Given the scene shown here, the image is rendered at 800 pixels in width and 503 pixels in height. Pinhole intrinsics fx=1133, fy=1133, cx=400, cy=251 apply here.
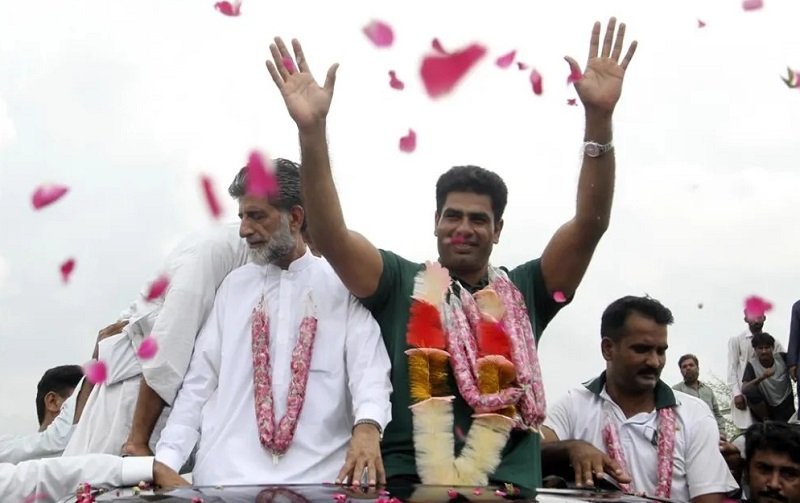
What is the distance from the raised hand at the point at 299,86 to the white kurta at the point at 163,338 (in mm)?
837

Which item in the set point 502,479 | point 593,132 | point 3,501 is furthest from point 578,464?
point 3,501

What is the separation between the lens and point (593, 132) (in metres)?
4.17

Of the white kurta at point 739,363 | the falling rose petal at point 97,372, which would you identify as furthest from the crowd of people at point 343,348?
the white kurta at point 739,363

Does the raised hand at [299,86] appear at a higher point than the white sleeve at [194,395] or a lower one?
higher

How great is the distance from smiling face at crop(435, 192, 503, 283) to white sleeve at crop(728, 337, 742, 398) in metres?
6.31

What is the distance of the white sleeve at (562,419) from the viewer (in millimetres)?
5008

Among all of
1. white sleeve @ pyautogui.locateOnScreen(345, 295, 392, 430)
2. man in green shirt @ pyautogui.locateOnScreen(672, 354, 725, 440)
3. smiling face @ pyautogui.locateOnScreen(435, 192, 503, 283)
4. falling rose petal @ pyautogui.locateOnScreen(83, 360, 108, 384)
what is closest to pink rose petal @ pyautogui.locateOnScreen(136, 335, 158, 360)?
falling rose petal @ pyautogui.locateOnScreen(83, 360, 108, 384)

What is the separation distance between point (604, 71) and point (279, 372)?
5.36ft

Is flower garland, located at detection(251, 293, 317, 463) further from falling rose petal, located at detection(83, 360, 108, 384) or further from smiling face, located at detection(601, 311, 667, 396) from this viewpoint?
smiling face, located at detection(601, 311, 667, 396)

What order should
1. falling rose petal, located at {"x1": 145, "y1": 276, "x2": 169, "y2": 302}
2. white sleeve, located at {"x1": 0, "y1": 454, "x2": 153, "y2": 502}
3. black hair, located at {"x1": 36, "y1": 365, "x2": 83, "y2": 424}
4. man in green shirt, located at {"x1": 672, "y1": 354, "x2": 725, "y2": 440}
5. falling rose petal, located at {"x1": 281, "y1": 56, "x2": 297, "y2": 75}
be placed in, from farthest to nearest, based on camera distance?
1. man in green shirt, located at {"x1": 672, "y1": 354, "x2": 725, "y2": 440}
2. black hair, located at {"x1": 36, "y1": 365, "x2": 83, "y2": 424}
3. falling rose petal, located at {"x1": 145, "y1": 276, "x2": 169, "y2": 302}
4. falling rose petal, located at {"x1": 281, "y1": 56, "x2": 297, "y2": 75}
5. white sleeve, located at {"x1": 0, "y1": 454, "x2": 153, "y2": 502}

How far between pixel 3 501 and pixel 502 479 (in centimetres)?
163

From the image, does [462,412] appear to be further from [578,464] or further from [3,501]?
[3,501]

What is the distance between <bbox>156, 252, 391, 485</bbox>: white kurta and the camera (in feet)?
12.5

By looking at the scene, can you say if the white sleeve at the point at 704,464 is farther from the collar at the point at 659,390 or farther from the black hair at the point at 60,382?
the black hair at the point at 60,382
